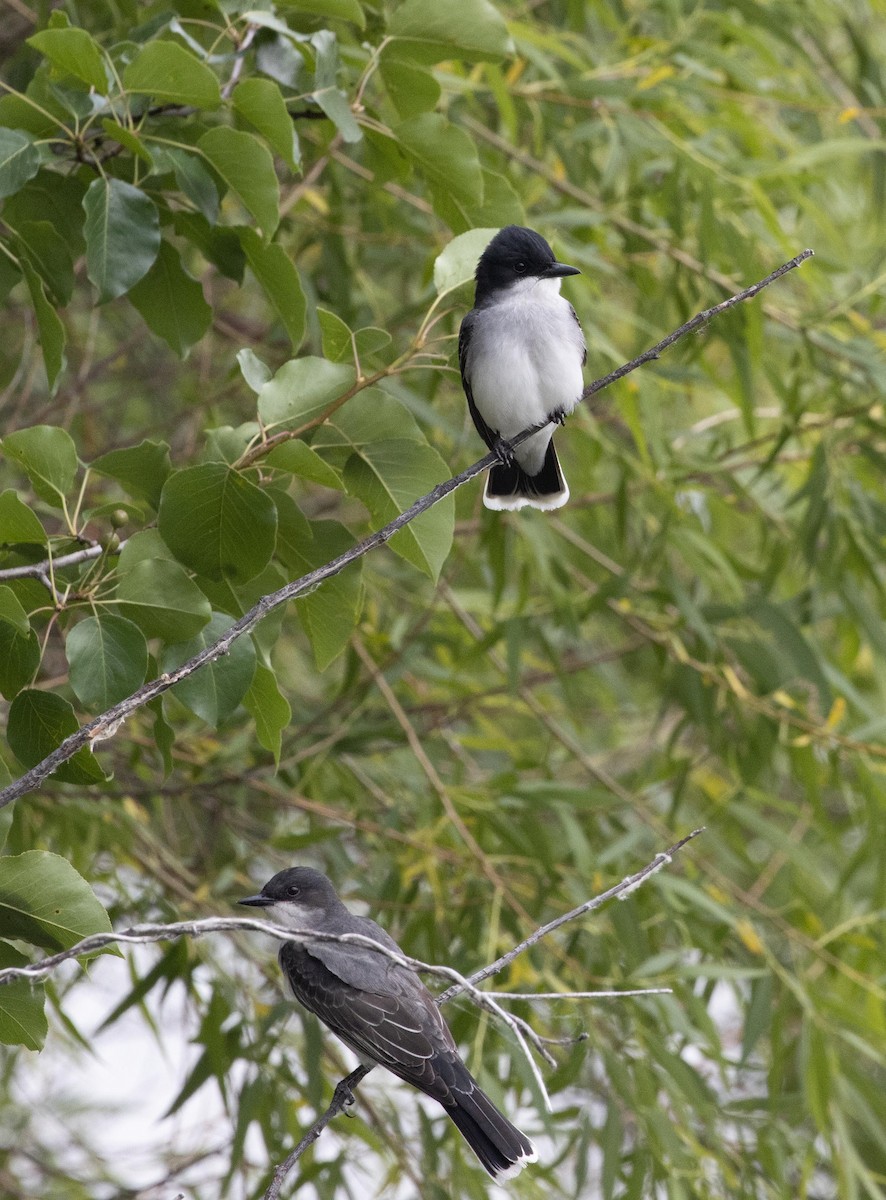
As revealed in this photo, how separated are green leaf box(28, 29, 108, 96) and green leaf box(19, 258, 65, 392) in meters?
0.34

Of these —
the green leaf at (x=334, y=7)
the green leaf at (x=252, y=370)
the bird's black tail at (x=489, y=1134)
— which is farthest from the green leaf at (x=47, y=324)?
the bird's black tail at (x=489, y=1134)

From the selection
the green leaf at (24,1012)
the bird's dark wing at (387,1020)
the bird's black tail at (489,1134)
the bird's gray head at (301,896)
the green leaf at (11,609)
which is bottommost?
the bird's gray head at (301,896)

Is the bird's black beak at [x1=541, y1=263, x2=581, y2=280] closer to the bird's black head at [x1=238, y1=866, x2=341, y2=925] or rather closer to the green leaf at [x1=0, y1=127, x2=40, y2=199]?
the green leaf at [x1=0, y1=127, x2=40, y2=199]

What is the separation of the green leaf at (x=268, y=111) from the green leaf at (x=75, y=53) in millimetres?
245

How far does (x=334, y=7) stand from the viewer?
8.16 ft

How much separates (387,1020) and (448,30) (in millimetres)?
2160

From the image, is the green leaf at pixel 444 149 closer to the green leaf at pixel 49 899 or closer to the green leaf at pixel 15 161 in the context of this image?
the green leaf at pixel 15 161

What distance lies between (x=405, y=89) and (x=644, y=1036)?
7.92 ft

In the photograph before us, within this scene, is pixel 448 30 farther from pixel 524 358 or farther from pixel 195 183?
pixel 524 358

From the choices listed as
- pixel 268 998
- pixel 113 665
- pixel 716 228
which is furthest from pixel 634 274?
pixel 113 665

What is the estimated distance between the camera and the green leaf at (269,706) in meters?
2.32

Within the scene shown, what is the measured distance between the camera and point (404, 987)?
354 centimetres

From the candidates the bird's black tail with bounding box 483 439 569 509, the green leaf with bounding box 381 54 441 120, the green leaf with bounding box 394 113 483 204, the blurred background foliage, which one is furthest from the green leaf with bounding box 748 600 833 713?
the green leaf with bounding box 381 54 441 120

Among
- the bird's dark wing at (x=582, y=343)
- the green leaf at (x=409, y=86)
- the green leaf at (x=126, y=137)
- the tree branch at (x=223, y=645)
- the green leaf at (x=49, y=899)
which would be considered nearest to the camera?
the tree branch at (x=223, y=645)
